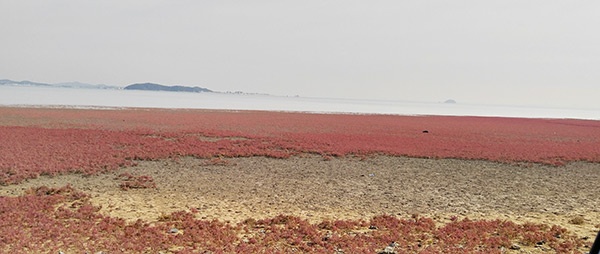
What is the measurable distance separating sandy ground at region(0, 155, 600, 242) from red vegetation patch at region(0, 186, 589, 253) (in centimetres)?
93

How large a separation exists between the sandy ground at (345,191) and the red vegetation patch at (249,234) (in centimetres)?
93

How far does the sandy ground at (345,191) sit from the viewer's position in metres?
13.2

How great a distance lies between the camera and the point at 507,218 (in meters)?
13.1

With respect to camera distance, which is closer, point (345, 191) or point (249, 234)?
point (249, 234)

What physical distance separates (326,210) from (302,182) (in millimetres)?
4627

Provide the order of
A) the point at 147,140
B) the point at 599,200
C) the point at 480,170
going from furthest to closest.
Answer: the point at 147,140
the point at 480,170
the point at 599,200

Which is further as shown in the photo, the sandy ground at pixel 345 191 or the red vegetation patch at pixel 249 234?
the sandy ground at pixel 345 191

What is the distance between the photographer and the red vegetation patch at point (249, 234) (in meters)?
9.55

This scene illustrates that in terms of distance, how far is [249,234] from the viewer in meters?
10.7

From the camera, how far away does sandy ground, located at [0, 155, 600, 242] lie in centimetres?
1324

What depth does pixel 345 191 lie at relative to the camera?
16484mm

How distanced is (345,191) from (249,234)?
260 inches

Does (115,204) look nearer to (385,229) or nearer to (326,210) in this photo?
(326,210)

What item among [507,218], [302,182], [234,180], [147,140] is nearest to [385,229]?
[507,218]
